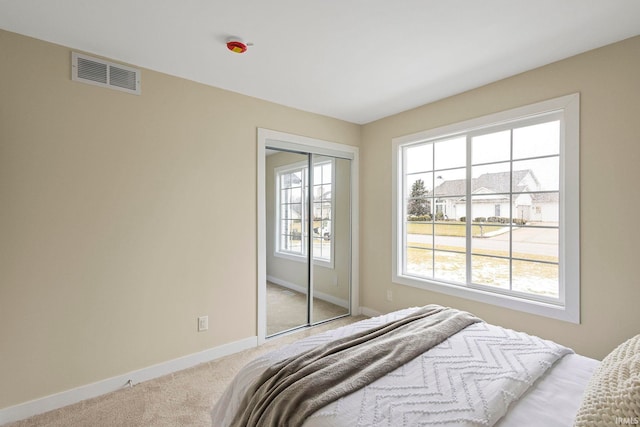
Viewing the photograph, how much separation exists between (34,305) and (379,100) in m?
3.26

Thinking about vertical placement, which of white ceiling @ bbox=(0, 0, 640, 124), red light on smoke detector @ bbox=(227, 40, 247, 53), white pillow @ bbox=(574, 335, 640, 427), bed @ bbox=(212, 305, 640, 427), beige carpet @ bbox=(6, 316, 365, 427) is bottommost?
beige carpet @ bbox=(6, 316, 365, 427)

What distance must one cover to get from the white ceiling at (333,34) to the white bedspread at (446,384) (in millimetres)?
1854

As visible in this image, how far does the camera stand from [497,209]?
276 cm

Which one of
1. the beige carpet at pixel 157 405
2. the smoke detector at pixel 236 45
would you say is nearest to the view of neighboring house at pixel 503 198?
the smoke detector at pixel 236 45

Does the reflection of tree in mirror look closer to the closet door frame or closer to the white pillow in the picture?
the closet door frame

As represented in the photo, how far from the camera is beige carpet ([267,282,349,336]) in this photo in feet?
10.7

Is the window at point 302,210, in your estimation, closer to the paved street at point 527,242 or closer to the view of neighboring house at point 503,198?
the view of neighboring house at point 503,198

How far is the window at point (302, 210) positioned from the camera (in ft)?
11.2

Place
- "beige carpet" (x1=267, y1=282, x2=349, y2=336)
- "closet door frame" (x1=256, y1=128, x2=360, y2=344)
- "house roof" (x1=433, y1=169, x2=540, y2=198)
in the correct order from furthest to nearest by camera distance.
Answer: "beige carpet" (x1=267, y1=282, x2=349, y2=336) → "closet door frame" (x1=256, y1=128, x2=360, y2=344) → "house roof" (x1=433, y1=169, x2=540, y2=198)

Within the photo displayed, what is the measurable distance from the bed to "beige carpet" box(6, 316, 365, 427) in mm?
688

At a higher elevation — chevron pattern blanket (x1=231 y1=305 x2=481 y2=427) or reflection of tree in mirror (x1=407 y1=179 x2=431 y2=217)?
reflection of tree in mirror (x1=407 y1=179 x2=431 y2=217)

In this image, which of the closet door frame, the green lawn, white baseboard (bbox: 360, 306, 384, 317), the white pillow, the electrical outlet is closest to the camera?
the white pillow

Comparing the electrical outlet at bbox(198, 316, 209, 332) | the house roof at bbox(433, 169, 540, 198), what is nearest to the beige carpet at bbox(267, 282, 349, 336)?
the electrical outlet at bbox(198, 316, 209, 332)

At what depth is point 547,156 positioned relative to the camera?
2471 millimetres
